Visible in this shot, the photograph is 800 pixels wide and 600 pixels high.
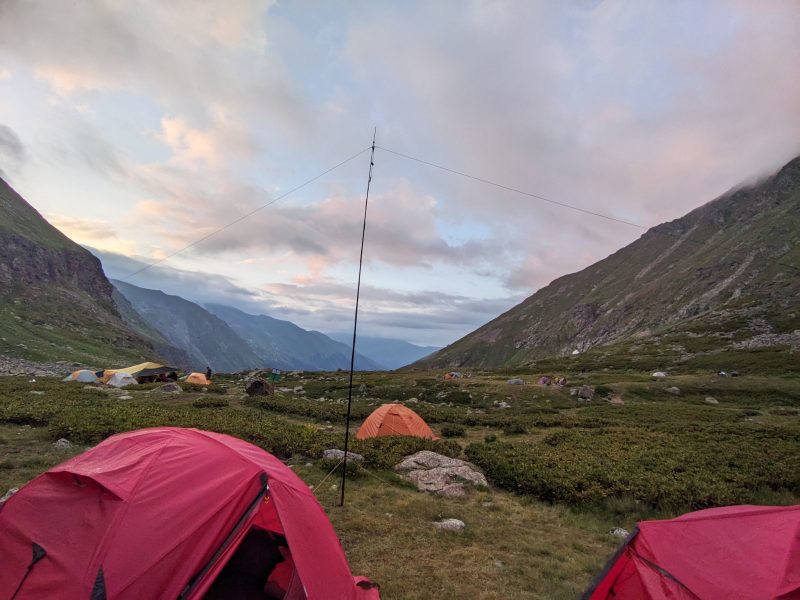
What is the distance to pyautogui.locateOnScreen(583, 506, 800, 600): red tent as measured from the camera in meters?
5.37

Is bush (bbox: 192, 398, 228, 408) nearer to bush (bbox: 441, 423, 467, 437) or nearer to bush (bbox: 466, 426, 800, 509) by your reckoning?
bush (bbox: 441, 423, 467, 437)

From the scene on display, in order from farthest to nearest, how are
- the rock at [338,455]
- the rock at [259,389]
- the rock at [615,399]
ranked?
the rock at [615,399] → the rock at [259,389] → the rock at [338,455]

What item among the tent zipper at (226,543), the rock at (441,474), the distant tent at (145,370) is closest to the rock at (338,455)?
the rock at (441,474)

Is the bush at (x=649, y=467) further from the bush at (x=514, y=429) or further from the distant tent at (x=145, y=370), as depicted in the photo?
the distant tent at (x=145, y=370)

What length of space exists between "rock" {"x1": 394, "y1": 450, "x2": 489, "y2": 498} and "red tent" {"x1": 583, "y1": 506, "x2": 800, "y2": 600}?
23.0 ft

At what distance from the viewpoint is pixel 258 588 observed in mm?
6695

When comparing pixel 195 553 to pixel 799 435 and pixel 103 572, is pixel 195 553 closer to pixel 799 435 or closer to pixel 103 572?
pixel 103 572

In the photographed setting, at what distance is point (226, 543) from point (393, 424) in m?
15.2

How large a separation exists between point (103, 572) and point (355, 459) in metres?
10.4

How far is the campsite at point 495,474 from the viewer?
8891mm

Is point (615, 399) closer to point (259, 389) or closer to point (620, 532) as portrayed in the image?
point (259, 389)

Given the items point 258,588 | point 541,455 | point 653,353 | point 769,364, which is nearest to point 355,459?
point 541,455

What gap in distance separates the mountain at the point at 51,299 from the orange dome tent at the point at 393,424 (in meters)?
71.6

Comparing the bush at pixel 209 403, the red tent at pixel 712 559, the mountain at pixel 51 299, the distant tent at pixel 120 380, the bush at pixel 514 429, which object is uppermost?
the mountain at pixel 51 299
